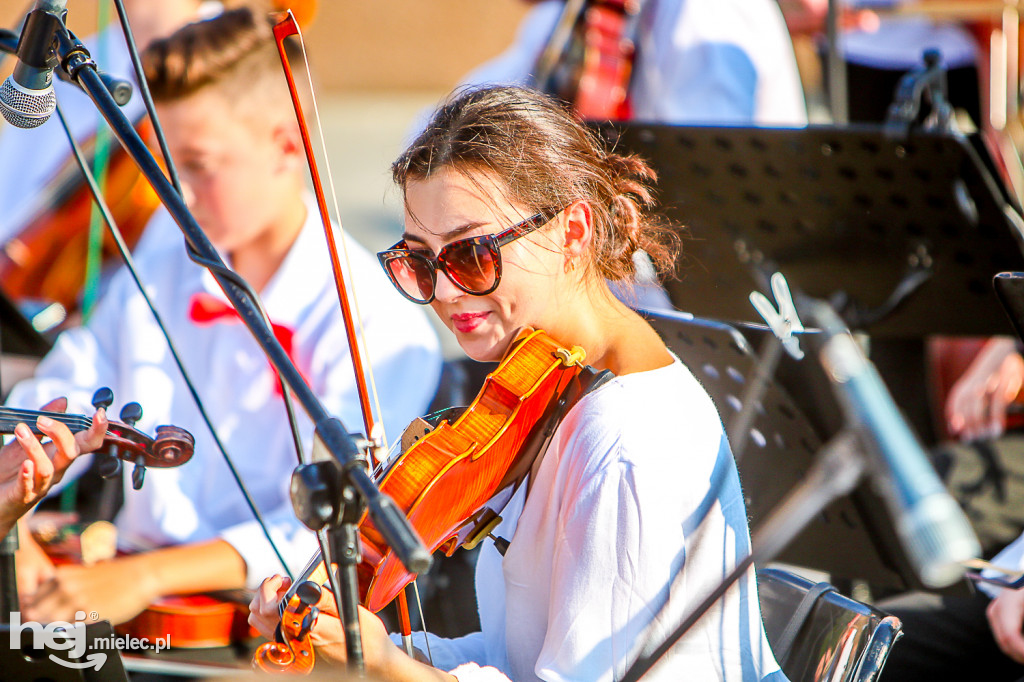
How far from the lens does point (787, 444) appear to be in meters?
1.08

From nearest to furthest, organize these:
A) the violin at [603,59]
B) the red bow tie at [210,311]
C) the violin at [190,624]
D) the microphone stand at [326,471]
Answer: the microphone stand at [326,471]
the violin at [190,624]
the red bow tie at [210,311]
the violin at [603,59]

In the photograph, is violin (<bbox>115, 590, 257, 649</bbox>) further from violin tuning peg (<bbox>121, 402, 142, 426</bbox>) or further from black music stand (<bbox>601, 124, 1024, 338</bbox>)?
black music stand (<bbox>601, 124, 1024, 338</bbox>)

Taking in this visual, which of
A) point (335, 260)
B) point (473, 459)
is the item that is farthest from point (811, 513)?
point (335, 260)

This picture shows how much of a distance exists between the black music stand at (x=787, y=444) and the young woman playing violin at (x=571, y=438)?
5cm

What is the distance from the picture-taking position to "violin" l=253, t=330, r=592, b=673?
86 centimetres

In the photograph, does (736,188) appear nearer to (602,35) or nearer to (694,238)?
(694,238)

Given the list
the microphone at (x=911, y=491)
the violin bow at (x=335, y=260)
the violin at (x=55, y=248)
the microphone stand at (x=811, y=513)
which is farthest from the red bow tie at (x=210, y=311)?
the microphone at (x=911, y=491)

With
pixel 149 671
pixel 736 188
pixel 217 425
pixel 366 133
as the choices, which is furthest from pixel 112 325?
pixel 366 133

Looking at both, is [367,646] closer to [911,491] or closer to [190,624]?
[911,491]

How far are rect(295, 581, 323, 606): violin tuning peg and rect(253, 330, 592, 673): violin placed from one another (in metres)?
0.04

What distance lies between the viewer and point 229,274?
2.63 feet

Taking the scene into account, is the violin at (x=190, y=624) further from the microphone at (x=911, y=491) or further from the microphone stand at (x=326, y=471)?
the microphone at (x=911, y=491)

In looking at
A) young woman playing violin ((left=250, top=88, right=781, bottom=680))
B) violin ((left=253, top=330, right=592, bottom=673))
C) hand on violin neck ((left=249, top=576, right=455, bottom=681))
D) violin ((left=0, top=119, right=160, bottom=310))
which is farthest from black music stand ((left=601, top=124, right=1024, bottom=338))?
violin ((left=0, top=119, right=160, bottom=310))

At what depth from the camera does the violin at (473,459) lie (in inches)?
34.0
